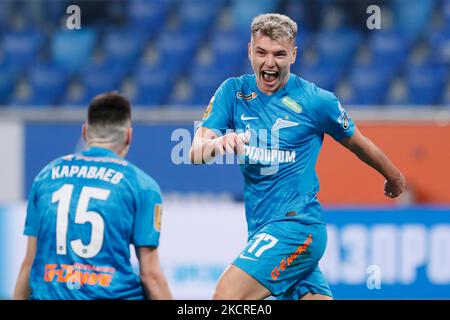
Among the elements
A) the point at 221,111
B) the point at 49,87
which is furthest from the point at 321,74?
the point at 221,111

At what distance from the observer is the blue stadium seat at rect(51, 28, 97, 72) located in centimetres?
1210

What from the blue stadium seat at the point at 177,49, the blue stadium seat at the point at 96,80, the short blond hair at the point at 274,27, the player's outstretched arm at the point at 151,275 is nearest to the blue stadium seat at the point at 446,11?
the blue stadium seat at the point at 177,49

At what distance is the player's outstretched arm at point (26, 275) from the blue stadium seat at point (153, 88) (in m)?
6.99

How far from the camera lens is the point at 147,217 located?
4633 millimetres

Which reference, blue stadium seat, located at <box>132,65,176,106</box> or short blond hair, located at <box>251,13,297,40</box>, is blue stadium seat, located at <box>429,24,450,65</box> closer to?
blue stadium seat, located at <box>132,65,176,106</box>

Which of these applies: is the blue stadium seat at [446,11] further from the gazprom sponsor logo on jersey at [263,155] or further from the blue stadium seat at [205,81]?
the gazprom sponsor logo on jersey at [263,155]

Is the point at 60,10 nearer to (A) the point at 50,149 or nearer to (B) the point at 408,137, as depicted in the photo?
(A) the point at 50,149

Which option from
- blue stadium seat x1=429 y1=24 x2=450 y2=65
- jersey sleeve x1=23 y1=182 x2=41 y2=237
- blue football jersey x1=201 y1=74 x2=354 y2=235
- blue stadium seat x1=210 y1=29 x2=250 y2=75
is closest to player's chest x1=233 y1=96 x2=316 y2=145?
blue football jersey x1=201 y1=74 x2=354 y2=235

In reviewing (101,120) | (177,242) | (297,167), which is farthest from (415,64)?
(101,120)

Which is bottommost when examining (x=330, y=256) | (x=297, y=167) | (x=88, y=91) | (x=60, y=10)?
(x=330, y=256)

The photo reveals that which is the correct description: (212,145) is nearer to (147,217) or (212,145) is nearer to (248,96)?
(147,217)

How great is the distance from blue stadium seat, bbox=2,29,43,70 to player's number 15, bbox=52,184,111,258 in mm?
8124
